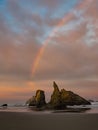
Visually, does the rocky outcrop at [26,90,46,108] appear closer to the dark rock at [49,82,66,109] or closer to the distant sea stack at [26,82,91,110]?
the distant sea stack at [26,82,91,110]

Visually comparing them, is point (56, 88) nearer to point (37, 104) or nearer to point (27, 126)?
point (37, 104)

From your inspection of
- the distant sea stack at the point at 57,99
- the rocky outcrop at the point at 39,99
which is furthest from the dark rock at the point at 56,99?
the rocky outcrop at the point at 39,99

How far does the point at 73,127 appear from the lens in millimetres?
34250

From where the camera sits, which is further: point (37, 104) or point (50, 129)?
point (37, 104)

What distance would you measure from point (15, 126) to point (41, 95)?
239ft

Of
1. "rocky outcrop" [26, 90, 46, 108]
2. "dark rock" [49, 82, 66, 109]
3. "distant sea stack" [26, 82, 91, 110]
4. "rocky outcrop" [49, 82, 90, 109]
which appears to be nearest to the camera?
"dark rock" [49, 82, 66, 109]

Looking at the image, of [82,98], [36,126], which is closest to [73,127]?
[36,126]

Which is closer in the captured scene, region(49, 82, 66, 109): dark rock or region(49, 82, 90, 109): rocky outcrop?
region(49, 82, 66, 109): dark rock

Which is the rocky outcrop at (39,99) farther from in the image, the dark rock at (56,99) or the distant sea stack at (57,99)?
the dark rock at (56,99)

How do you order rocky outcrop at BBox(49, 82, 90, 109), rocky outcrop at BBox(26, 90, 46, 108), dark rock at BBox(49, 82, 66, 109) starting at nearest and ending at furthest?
dark rock at BBox(49, 82, 66, 109), rocky outcrop at BBox(49, 82, 90, 109), rocky outcrop at BBox(26, 90, 46, 108)

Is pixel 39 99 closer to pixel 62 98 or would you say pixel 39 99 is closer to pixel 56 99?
pixel 56 99

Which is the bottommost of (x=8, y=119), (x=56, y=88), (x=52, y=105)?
(x=8, y=119)

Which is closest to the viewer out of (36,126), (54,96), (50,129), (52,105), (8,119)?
(50,129)

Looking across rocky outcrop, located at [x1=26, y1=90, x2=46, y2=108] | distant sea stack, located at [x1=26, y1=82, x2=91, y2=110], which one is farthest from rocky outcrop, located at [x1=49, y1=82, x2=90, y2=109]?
rocky outcrop, located at [x1=26, y1=90, x2=46, y2=108]
